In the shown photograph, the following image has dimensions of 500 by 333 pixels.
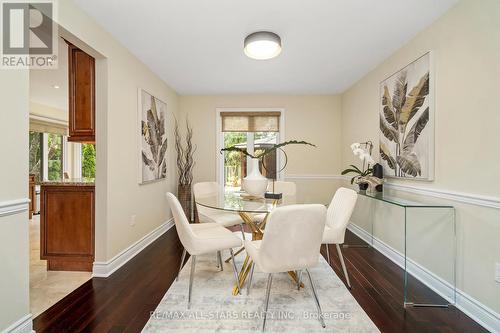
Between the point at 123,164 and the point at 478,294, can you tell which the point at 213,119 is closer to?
the point at 123,164

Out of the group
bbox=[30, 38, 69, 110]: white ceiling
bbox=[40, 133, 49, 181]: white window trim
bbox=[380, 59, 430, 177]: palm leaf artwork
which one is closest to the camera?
bbox=[380, 59, 430, 177]: palm leaf artwork

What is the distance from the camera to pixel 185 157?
4691 mm

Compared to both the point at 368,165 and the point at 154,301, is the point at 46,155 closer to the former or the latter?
the point at 154,301

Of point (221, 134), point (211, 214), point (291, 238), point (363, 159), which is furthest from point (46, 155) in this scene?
point (363, 159)

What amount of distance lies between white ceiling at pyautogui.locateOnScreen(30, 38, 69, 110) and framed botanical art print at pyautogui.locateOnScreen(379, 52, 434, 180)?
3757 millimetres

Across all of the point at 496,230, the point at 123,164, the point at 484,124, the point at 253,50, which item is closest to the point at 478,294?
the point at 496,230

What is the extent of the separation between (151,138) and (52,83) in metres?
2.51

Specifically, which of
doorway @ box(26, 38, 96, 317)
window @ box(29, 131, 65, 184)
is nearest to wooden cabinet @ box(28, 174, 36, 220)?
doorway @ box(26, 38, 96, 317)

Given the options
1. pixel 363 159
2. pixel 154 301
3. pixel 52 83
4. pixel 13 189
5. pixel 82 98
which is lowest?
pixel 154 301

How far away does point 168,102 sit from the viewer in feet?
13.6

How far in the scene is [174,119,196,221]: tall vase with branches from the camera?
4371mm

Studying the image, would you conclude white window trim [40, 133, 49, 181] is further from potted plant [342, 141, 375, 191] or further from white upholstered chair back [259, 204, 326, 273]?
potted plant [342, 141, 375, 191]

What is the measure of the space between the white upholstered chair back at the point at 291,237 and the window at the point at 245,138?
9.90 feet

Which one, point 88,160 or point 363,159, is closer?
point 363,159
